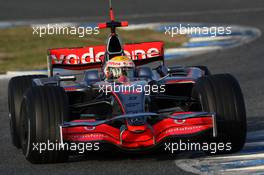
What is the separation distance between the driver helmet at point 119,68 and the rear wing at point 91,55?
4.51ft

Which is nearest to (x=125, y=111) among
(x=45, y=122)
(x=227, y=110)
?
(x=45, y=122)

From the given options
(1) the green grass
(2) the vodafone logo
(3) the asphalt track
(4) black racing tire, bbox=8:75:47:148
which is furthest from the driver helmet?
(1) the green grass

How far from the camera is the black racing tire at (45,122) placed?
30.9 ft

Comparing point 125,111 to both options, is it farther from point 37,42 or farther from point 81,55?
point 37,42

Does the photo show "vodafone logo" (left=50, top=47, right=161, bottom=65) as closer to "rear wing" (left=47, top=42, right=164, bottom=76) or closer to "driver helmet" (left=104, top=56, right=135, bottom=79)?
"rear wing" (left=47, top=42, right=164, bottom=76)

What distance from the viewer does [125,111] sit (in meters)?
9.86

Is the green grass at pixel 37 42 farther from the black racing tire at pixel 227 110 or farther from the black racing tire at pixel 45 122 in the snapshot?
the black racing tire at pixel 227 110

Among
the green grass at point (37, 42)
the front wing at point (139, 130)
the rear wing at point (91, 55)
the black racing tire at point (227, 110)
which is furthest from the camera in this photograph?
the green grass at point (37, 42)

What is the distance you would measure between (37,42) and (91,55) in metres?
11.4

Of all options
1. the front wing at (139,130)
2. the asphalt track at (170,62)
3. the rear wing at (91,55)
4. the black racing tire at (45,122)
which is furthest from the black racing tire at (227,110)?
the rear wing at (91,55)

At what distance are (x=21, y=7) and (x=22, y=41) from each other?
313 inches

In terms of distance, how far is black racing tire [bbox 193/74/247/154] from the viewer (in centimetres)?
962

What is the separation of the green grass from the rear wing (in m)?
7.44

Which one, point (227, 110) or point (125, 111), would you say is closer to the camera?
point (227, 110)
